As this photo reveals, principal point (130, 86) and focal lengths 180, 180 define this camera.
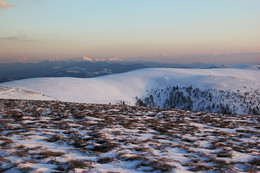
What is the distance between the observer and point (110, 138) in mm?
12164

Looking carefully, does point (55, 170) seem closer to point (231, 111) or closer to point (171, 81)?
point (231, 111)

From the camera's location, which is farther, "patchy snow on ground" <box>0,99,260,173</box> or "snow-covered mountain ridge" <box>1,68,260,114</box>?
"snow-covered mountain ridge" <box>1,68,260,114</box>

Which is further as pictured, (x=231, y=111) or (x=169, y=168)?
(x=231, y=111)

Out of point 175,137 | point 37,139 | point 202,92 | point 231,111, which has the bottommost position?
point 231,111

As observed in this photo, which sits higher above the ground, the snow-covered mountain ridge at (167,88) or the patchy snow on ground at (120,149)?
the patchy snow on ground at (120,149)

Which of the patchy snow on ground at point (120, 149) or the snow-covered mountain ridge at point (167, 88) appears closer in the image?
the patchy snow on ground at point (120, 149)

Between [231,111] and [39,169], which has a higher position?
[39,169]

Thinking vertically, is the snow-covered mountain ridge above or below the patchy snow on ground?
below

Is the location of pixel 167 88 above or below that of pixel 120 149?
below

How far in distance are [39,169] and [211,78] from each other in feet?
625

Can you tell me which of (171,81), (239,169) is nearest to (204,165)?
→ (239,169)

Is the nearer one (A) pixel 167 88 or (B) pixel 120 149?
(B) pixel 120 149

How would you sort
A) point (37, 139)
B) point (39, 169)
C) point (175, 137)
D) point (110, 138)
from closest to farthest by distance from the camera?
point (39, 169), point (37, 139), point (110, 138), point (175, 137)

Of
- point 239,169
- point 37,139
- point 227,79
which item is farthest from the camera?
point 227,79
